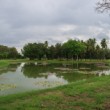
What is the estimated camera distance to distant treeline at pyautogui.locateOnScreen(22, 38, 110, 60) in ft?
312

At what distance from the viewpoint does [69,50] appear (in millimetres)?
95562

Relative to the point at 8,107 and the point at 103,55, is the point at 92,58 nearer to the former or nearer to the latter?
the point at 103,55

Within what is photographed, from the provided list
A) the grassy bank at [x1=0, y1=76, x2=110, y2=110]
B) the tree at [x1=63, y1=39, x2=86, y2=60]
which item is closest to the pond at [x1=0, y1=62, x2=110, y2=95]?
the grassy bank at [x1=0, y1=76, x2=110, y2=110]

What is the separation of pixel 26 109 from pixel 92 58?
307ft

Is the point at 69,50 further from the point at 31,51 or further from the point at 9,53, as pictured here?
the point at 9,53

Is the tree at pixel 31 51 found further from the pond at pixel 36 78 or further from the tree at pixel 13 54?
the pond at pixel 36 78

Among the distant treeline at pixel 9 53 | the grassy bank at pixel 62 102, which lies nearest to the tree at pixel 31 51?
the distant treeline at pixel 9 53

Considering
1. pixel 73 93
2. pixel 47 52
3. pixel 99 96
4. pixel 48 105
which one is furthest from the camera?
pixel 47 52

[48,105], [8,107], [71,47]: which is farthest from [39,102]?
[71,47]

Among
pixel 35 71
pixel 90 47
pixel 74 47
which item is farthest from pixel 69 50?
pixel 35 71

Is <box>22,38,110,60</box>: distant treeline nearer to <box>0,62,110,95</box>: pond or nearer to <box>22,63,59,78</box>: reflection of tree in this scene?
<box>22,63,59,78</box>: reflection of tree

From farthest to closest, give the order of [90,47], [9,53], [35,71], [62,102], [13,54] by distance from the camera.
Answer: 1. [13,54]
2. [9,53]
3. [90,47]
4. [35,71]
5. [62,102]

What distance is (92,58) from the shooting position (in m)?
103

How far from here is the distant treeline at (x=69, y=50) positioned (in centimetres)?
9500
